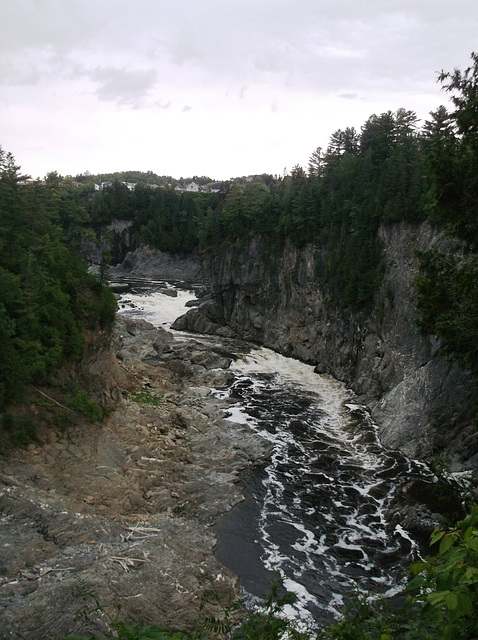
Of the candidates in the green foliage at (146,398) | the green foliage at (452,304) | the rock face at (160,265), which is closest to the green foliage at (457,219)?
the green foliage at (452,304)

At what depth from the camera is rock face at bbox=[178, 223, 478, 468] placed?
71.5 ft

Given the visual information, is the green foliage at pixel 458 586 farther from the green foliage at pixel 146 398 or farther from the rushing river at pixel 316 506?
the green foliage at pixel 146 398

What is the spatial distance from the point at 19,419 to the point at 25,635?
8.41 meters

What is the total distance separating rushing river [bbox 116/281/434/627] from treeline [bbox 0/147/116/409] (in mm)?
8873

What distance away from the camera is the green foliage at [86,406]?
61.8 ft

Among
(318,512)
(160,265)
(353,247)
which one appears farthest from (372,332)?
(160,265)

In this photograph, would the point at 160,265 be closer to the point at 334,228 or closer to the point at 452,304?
the point at 334,228

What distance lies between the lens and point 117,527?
48.9 feet

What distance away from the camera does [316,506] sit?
18375 millimetres

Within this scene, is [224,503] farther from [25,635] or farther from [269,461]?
[25,635]

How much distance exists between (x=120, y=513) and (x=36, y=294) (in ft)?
28.2

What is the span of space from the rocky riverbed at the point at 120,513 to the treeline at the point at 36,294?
2.32 metres

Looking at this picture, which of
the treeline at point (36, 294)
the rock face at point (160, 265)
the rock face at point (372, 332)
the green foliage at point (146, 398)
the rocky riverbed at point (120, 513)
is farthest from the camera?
the rock face at point (160, 265)

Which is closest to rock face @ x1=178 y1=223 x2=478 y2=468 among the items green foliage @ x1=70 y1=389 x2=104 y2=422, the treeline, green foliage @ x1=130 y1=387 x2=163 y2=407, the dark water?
the dark water
